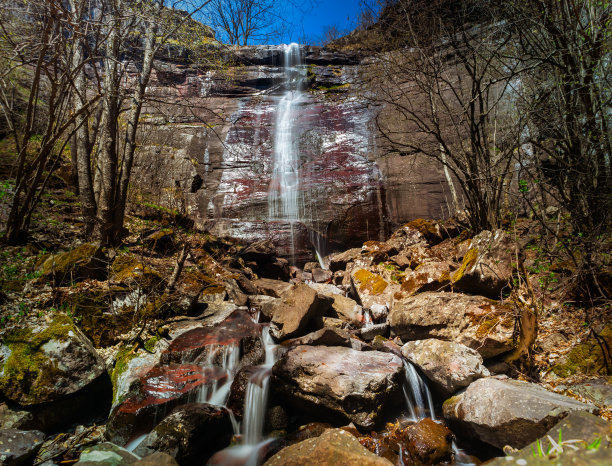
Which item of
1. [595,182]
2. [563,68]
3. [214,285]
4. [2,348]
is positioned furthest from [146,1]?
[595,182]

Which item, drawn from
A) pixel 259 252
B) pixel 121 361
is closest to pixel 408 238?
pixel 259 252

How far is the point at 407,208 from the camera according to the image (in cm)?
1246

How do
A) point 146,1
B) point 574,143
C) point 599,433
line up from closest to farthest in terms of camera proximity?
point 599,433
point 574,143
point 146,1

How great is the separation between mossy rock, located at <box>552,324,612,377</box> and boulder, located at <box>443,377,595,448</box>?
0.64 meters

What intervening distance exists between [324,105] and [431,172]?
727 centimetres

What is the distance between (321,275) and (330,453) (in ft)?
26.1

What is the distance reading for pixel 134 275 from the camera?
562 centimetres

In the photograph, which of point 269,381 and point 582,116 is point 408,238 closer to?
point 582,116

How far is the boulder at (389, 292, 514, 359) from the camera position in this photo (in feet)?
14.8

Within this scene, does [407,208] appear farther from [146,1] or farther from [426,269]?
[146,1]

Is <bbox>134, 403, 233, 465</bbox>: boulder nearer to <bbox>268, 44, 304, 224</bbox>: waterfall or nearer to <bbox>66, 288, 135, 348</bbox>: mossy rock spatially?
<bbox>66, 288, 135, 348</bbox>: mossy rock

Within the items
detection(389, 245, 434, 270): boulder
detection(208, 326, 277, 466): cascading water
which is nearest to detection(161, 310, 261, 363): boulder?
detection(208, 326, 277, 466): cascading water

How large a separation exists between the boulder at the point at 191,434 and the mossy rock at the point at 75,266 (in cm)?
298

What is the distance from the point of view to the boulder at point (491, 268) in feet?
17.2
